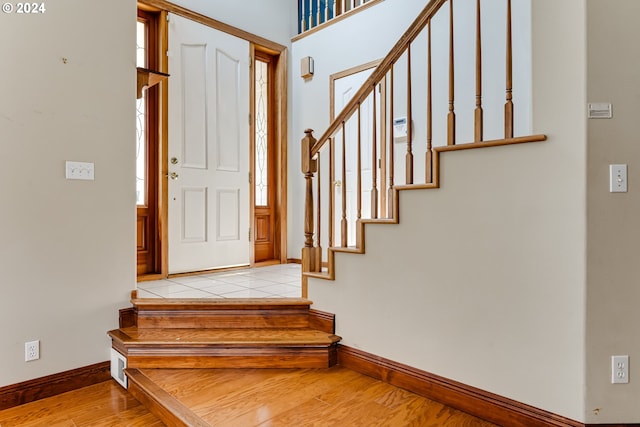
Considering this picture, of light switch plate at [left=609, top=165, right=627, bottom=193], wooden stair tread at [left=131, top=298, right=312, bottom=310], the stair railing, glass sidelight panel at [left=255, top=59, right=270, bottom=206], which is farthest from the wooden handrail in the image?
glass sidelight panel at [left=255, top=59, right=270, bottom=206]

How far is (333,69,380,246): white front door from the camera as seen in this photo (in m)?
3.98

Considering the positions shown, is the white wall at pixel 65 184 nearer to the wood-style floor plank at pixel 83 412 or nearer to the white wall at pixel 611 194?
the wood-style floor plank at pixel 83 412

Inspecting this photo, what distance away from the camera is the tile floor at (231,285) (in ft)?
9.99

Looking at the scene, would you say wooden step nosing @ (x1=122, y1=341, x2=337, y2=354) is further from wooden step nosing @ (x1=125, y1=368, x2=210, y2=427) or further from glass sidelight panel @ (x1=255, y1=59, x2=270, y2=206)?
glass sidelight panel @ (x1=255, y1=59, x2=270, y2=206)

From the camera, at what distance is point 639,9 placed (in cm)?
173

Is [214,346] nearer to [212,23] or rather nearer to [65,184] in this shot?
[65,184]

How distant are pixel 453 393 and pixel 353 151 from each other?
2.53 meters

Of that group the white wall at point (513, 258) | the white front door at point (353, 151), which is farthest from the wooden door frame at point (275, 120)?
the white wall at point (513, 258)

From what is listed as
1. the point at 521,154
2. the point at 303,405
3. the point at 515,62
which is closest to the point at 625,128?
the point at 521,154

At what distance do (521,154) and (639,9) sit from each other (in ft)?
2.38

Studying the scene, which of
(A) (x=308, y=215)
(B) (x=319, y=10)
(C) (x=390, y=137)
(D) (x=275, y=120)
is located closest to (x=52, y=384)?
(A) (x=308, y=215)

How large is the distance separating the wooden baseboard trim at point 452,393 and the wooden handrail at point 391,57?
1.40m

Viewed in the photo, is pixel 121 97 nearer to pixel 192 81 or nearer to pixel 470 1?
pixel 192 81

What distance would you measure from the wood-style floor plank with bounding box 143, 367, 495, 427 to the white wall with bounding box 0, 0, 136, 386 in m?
0.63
